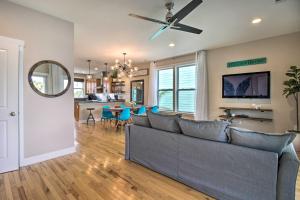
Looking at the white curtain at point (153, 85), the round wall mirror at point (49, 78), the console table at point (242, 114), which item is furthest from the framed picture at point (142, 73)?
the round wall mirror at point (49, 78)

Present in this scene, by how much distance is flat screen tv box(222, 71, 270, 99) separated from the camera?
4367mm

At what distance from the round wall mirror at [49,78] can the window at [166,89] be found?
4304mm

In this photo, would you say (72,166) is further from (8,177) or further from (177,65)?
(177,65)

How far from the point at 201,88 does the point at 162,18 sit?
2.97 meters

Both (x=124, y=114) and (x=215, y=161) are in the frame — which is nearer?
(x=215, y=161)

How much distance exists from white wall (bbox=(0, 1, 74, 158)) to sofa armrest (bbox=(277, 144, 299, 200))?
3.42 metres

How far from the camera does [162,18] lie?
3.27 m

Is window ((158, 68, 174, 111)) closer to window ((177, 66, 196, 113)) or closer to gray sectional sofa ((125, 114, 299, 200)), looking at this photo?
window ((177, 66, 196, 113))

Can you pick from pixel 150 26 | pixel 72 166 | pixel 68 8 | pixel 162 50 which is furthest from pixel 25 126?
pixel 162 50

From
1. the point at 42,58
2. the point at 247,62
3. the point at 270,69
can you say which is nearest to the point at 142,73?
the point at 247,62

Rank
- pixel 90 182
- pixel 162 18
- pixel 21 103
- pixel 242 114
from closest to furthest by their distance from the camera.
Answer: pixel 90 182
pixel 21 103
pixel 162 18
pixel 242 114

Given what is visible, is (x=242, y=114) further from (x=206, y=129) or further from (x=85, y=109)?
(x=85, y=109)

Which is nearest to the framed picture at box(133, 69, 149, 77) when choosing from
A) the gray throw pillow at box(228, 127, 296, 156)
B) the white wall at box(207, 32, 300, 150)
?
the white wall at box(207, 32, 300, 150)

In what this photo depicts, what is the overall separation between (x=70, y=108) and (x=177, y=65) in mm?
4442
